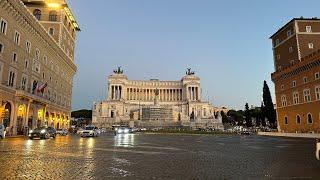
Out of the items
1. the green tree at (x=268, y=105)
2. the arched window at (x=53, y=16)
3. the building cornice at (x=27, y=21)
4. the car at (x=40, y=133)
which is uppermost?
the arched window at (x=53, y=16)

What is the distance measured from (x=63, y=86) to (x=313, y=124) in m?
54.0

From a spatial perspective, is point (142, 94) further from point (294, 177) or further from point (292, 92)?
point (294, 177)

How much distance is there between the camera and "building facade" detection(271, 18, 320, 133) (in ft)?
160

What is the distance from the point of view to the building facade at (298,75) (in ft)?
160

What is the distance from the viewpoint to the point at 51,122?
2309 inches

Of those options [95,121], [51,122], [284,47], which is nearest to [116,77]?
[95,121]

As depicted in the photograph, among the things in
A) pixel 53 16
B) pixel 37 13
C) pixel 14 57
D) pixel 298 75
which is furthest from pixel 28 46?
pixel 298 75

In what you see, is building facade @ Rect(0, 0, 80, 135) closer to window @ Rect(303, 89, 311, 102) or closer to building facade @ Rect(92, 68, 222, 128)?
building facade @ Rect(92, 68, 222, 128)

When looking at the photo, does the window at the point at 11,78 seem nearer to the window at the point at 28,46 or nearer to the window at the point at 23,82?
the window at the point at 23,82

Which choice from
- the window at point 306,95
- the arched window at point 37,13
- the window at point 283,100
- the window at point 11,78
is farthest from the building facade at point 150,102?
the window at point 11,78

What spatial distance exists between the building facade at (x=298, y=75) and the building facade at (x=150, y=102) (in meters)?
43.8

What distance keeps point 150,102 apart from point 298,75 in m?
95.7

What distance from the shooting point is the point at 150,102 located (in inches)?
5645

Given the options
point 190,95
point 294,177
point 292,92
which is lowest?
point 294,177
